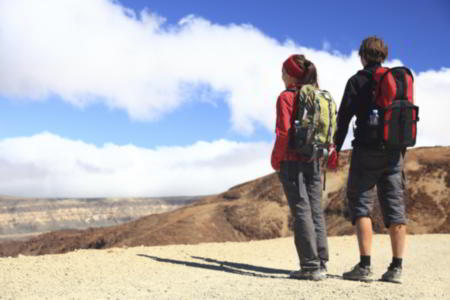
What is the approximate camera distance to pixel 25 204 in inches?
4306

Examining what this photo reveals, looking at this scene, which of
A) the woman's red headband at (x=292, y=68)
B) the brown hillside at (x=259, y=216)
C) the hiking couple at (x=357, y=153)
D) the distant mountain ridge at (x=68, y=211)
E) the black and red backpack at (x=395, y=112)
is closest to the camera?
the black and red backpack at (x=395, y=112)

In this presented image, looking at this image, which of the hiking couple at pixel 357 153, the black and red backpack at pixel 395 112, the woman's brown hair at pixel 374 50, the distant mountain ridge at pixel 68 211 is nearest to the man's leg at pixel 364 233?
the hiking couple at pixel 357 153

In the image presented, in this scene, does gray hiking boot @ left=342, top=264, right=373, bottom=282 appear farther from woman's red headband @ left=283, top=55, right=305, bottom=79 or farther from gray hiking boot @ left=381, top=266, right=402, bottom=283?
woman's red headband @ left=283, top=55, right=305, bottom=79

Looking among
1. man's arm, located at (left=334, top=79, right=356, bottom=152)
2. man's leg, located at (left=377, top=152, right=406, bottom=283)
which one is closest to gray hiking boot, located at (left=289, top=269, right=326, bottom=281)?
man's leg, located at (left=377, top=152, right=406, bottom=283)

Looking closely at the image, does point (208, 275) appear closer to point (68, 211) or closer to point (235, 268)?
point (235, 268)

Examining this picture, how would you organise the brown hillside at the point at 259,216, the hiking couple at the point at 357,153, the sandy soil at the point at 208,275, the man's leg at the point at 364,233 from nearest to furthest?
1. the sandy soil at the point at 208,275
2. the hiking couple at the point at 357,153
3. the man's leg at the point at 364,233
4. the brown hillside at the point at 259,216

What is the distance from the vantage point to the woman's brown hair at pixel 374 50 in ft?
18.0

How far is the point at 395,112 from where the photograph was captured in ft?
17.0

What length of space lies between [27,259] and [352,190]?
4.50 m

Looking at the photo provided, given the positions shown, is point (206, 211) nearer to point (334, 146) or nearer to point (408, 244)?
point (408, 244)

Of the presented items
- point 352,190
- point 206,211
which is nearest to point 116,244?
point 206,211

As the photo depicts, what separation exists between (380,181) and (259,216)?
11271 millimetres

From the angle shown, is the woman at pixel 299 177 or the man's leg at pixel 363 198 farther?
the woman at pixel 299 177

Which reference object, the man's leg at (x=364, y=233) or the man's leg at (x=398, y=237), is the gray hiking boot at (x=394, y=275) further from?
the man's leg at (x=364, y=233)
